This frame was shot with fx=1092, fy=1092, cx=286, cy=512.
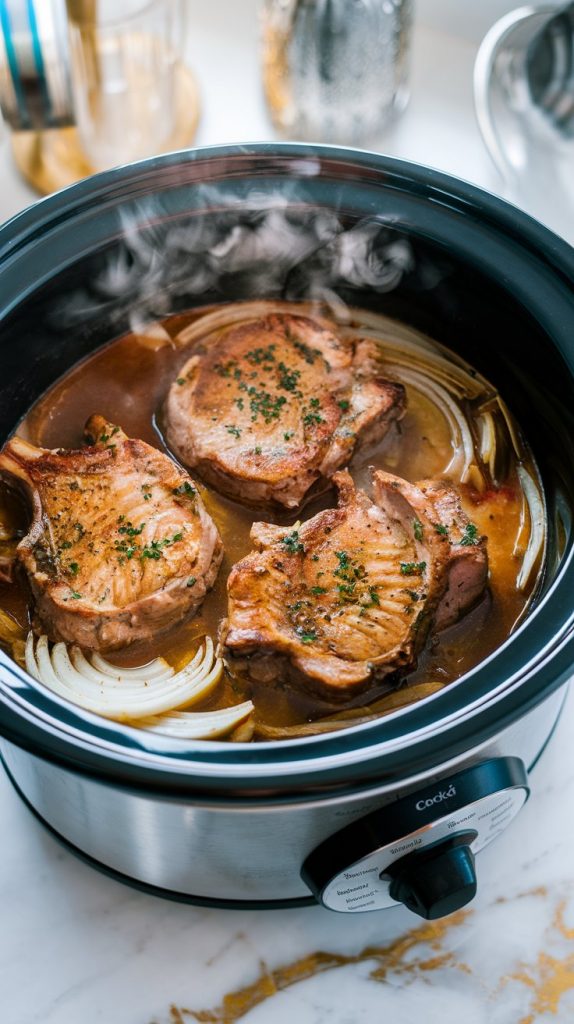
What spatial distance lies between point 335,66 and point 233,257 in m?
0.95

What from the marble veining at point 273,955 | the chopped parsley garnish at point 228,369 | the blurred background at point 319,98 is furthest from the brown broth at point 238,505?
the blurred background at point 319,98

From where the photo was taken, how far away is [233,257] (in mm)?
2445

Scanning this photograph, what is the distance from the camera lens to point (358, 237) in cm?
233

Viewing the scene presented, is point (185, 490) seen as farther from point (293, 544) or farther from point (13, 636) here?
point (13, 636)

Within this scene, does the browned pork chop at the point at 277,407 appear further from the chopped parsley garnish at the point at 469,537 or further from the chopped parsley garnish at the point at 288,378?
the chopped parsley garnish at the point at 469,537

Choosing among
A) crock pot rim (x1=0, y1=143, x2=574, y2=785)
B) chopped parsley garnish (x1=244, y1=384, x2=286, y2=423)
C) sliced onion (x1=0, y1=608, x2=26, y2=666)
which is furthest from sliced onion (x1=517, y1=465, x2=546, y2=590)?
sliced onion (x1=0, y1=608, x2=26, y2=666)

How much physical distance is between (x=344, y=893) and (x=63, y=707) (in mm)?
603

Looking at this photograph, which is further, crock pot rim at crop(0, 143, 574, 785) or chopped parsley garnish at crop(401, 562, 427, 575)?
crock pot rim at crop(0, 143, 574, 785)

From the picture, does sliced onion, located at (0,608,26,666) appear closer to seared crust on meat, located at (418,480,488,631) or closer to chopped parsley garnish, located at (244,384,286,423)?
chopped parsley garnish, located at (244,384,286,423)

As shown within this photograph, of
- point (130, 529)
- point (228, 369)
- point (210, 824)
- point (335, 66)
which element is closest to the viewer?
point (210, 824)

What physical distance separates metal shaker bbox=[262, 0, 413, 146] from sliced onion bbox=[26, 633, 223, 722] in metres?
1.83

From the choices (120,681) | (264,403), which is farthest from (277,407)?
(120,681)

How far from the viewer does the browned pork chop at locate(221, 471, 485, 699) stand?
1.88 m

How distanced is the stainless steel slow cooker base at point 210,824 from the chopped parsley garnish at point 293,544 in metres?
0.52
